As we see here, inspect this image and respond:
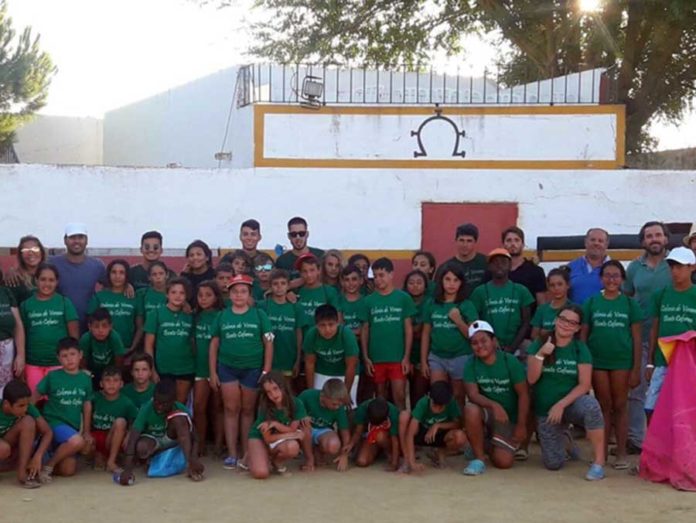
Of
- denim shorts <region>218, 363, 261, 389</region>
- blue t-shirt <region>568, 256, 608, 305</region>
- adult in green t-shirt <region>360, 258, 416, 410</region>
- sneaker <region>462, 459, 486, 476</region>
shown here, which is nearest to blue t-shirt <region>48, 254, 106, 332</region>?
denim shorts <region>218, 363, 261, 389</region>

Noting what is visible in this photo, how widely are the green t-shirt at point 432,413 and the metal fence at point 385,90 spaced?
558cm

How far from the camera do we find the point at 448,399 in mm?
6973

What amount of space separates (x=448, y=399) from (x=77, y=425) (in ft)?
8.77

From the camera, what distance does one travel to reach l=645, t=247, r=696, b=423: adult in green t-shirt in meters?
6.77

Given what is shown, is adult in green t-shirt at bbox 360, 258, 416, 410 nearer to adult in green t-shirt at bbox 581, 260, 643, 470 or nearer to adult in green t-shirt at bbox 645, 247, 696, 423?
adult in green t-shirt at bbox 581, 260, 643, 470

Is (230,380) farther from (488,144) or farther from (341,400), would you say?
(488,144)

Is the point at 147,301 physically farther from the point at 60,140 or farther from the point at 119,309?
the point at 60,140

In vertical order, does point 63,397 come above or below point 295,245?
below

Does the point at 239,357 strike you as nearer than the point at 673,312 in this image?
No

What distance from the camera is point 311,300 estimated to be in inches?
303

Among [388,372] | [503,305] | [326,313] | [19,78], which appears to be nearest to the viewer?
[326,313]

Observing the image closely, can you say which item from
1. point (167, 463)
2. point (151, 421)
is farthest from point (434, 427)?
point (151, 421)

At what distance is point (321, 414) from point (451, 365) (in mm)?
1110

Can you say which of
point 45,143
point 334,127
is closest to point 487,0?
point 334,127
